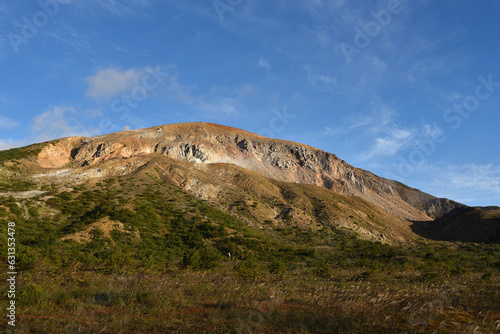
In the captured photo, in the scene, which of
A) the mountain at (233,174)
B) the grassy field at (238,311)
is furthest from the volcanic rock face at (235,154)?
the grassy field at (238,311)

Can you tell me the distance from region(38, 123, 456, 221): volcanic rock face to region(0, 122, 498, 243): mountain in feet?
1.05

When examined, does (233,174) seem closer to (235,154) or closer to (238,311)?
(235,154)

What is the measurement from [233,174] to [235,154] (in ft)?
84.1

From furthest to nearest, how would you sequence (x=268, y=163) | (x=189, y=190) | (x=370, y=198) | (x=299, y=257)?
(x=370, y=198), (x=268, y=163), (x=189, y=190), (x=299, y=257)

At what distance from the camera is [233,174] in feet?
230

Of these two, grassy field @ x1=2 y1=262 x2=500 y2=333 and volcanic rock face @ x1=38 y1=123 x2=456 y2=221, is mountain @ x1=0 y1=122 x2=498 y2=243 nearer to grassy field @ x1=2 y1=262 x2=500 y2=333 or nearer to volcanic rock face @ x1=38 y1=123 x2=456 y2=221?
volcanic rock face @ x1=38 y1=123 x2=456 y2=221

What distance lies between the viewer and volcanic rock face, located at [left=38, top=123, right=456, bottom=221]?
2911 inches

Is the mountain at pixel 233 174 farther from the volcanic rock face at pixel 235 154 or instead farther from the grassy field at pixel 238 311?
the grassy field at pixel 238 311

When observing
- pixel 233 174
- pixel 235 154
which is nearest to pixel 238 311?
pixel 233 174

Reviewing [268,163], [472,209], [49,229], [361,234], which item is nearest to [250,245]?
[49,229]

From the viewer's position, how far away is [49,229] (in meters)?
28.8

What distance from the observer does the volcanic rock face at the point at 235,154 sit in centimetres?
7394

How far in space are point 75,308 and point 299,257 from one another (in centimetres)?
2727

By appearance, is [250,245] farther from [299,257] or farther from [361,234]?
[361,234]
